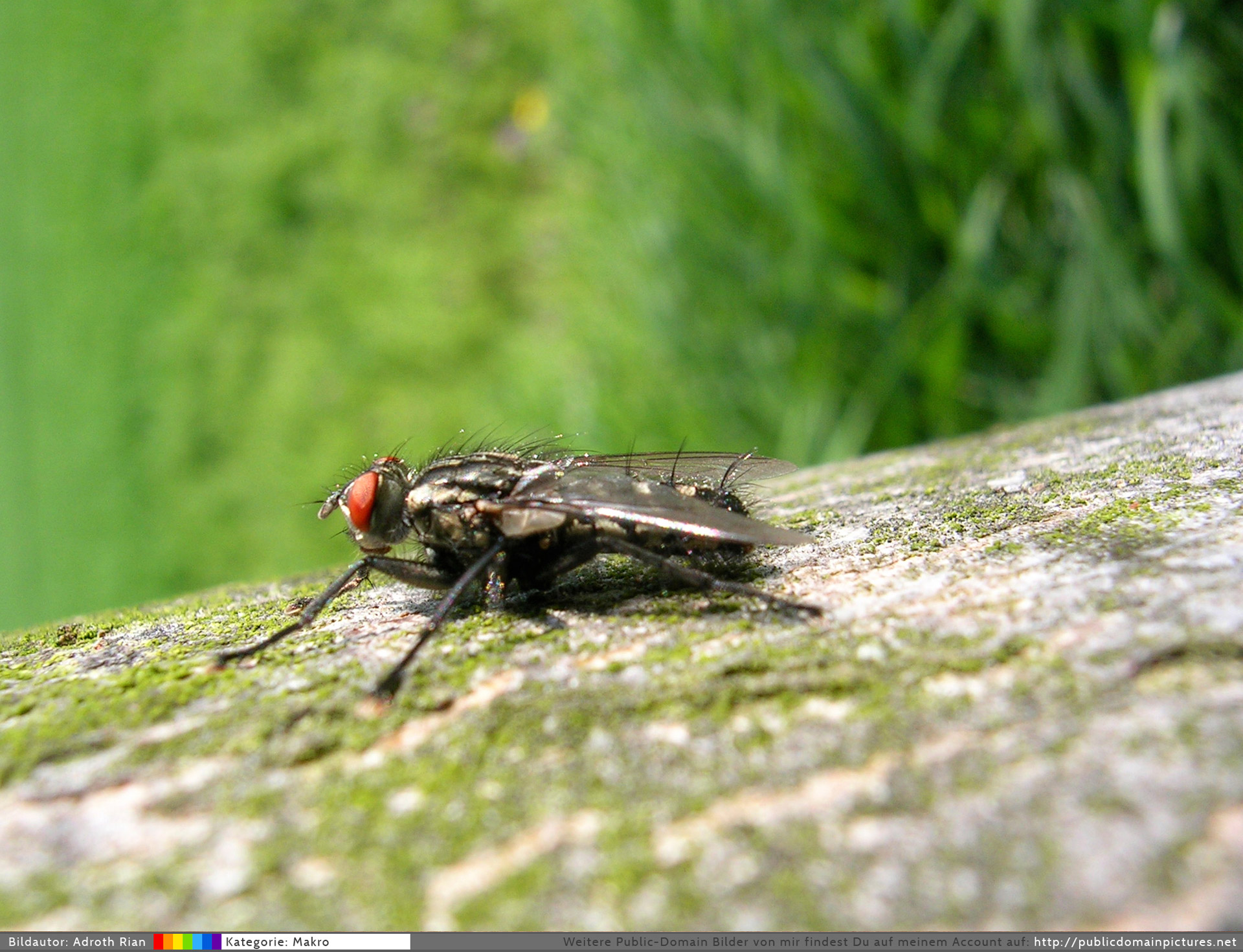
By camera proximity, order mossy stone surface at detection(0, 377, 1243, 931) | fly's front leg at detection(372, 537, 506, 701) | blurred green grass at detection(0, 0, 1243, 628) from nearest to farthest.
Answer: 1. mossy stone surface at detection(0, 377, 1243, 931)
2. fly's front leg at detection(372, 537, 506, 701)
3. blurred green grass at detection(0, 0, 1243, 628)

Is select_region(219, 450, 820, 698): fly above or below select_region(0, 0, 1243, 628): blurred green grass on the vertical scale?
below

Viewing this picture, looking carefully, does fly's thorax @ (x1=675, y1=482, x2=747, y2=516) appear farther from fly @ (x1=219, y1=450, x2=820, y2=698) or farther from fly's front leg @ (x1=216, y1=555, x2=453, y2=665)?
fly's front leg @ (x1=216, y1=555, x2=453, y2=665)

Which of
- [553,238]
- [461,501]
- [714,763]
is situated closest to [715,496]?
[461,501]

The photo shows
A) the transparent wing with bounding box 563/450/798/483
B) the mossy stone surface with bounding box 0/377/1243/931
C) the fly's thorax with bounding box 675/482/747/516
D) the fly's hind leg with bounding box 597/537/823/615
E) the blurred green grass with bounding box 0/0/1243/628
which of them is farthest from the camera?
the blurred green grass with bounding box 0/0/1243/628

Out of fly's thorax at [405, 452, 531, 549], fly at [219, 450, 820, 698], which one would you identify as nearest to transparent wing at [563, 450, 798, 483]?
fly at [219, 450, 820, 698]

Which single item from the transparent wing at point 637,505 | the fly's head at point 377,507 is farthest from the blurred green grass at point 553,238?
the transparent wing at point 637,505

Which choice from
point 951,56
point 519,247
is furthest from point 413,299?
point 951,56
